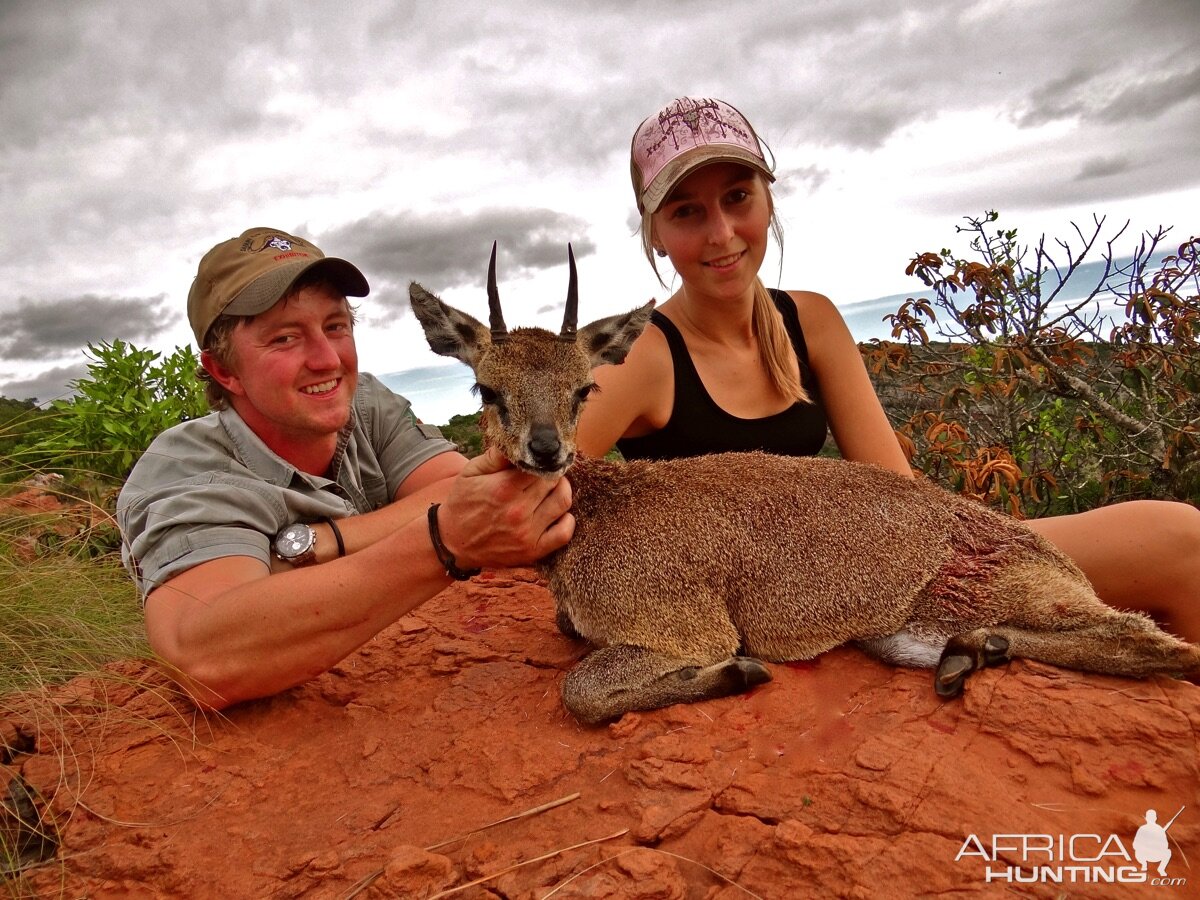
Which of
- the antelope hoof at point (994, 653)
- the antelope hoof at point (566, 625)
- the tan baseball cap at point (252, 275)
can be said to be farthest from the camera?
the antelope hoof at point (566, 625)

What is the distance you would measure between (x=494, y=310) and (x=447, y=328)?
0.45m

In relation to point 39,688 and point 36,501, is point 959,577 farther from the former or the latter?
point 36,501

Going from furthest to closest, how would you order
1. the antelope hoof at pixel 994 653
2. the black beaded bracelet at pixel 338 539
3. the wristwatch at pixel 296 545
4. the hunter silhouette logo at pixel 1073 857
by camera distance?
1. the black beaded bracelet at pixel 338 539
2. the wristwatch at pixel 296 545
3. the antelope hoof at pixel 994 653
4. the hunter silhouette logo at pixel 1073 857

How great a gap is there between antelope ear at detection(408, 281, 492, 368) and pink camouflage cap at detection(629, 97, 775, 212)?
1575mm

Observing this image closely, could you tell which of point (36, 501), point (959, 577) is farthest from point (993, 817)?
point (36, 501)

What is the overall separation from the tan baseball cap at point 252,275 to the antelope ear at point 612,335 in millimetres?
1535

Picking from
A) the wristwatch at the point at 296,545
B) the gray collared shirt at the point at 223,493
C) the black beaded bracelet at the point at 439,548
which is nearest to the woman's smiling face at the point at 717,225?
the gray collared shirt at the point at 223,493

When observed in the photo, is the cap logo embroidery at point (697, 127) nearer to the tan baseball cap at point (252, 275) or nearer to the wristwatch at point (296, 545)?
the tan baseball cap at point (252, 275)

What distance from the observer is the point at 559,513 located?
15.2 feet

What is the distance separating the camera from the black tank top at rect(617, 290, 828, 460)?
6223 millimetres

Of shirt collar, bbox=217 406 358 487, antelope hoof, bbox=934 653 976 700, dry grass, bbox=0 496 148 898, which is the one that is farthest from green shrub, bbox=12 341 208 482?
antelope hoof, bbox=934 653 976 700

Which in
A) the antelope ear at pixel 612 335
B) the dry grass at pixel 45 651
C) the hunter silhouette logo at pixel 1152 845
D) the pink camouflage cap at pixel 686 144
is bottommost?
the hunter silhouette logo at pixel 1152 845

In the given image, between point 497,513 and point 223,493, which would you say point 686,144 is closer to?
point 497,513

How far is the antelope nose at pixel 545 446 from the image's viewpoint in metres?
4.17
